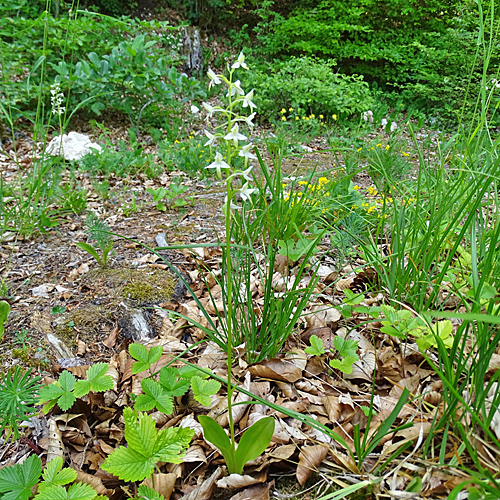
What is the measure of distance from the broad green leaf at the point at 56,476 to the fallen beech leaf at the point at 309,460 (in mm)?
592

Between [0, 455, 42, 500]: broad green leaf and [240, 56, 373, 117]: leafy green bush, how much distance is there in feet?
16.1

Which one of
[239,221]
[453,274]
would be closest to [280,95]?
[239,221]

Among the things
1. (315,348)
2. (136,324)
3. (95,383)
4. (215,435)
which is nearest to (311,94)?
(136,324)

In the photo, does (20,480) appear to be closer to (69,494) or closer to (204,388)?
(69,494)

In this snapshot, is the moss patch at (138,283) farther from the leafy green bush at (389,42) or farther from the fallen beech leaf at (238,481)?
the leafy green bush at (389,42)

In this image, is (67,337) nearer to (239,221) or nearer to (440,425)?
(239,221)

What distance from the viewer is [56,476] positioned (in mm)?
930

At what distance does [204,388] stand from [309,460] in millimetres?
357

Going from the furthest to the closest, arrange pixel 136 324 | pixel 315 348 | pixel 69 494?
pixel 136 324 < pixel 315 348 < pixel 69 494

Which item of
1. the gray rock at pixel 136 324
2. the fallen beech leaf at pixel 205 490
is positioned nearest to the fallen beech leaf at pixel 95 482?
the fallen beech leaf at pixel 205 490

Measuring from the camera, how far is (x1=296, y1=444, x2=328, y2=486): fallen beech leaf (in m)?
0.97

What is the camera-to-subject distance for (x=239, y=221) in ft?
5.99

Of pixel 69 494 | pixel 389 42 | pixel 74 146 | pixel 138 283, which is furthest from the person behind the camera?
pixel 389 42

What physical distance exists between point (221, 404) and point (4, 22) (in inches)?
224
